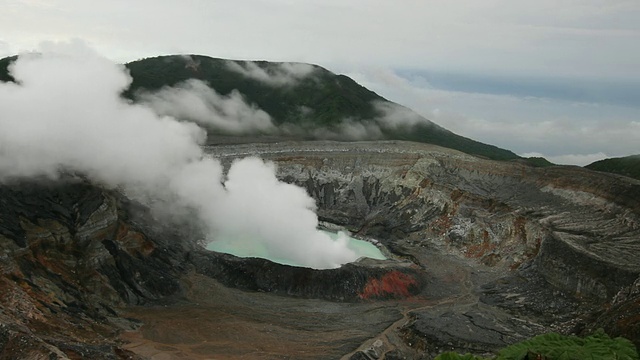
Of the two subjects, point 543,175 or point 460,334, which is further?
point 543,175

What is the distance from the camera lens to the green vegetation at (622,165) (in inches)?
4756

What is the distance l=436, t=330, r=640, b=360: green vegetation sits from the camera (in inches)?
594

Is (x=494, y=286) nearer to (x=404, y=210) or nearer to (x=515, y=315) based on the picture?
(x=515, y=315)

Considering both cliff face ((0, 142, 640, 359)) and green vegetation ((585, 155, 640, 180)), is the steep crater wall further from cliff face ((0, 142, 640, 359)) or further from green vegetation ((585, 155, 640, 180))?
green vegetation ((585, 155, 640, 180))

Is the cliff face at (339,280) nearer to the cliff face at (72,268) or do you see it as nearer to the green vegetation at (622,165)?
the cliff face at (72,268)

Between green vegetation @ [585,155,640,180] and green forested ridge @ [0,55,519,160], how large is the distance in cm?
3124

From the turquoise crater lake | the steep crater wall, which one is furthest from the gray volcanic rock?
the turquoise crater lake

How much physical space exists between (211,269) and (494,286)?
31819mm

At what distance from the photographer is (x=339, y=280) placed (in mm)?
56688

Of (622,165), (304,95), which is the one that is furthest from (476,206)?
(304,95)

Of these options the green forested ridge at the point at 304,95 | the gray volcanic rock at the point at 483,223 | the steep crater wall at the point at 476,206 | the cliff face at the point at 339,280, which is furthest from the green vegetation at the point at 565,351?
the green forested ridge at the point at 304,95

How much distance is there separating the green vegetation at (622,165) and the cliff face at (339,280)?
51759 mm

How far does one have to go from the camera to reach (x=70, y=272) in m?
47.4

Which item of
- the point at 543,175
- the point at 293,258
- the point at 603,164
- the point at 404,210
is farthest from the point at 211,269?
the point at 603,164
